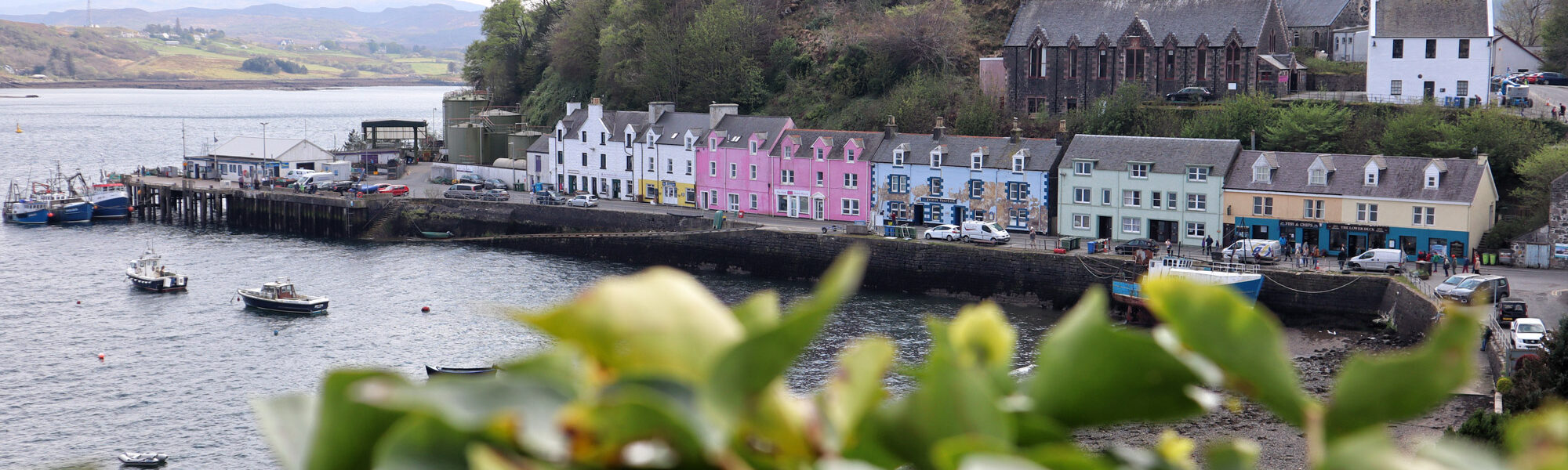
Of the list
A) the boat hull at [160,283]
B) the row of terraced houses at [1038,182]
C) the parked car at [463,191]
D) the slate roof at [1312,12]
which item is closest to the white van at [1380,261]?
the row of terraced houses at [1038,182]

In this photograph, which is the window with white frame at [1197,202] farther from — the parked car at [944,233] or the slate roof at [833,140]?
the slate roof at [833,140]

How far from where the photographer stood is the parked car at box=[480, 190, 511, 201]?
6056 cm

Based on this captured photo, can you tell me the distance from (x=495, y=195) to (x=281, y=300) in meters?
20.7

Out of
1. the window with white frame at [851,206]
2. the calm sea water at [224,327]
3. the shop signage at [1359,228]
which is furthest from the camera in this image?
the window with white frame at [851,206]

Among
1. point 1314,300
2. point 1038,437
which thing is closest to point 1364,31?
point 1314,300

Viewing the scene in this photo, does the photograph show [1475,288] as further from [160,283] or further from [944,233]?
[160,283]

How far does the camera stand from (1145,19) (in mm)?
57125

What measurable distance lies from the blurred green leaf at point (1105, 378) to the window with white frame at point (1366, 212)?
4255 cm

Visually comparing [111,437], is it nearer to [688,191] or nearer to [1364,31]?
[688,191]

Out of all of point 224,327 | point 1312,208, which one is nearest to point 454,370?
point 224,327

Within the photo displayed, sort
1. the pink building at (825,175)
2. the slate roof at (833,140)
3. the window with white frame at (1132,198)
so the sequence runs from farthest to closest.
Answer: the slate roof at (833,140) → the pink building at (825,175) → the window with white frame at (1132,198)

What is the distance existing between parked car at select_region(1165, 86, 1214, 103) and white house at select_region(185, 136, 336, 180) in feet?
147

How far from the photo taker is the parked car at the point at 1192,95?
54219mm

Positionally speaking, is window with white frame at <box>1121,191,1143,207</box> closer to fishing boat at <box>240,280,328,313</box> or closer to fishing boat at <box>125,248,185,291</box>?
fishing boat at <box>240,280,328,313</box>
